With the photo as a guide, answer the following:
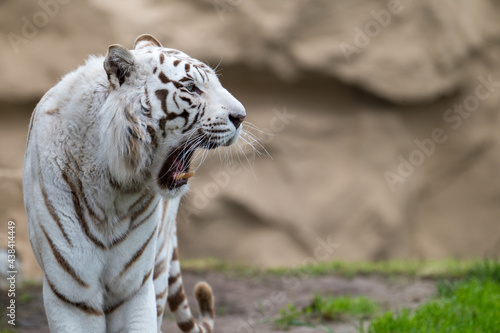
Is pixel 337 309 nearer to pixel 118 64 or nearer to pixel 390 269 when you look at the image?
pixel 390 269

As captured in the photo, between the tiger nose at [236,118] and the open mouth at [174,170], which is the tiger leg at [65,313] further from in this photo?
the tiger nose at [236,118]

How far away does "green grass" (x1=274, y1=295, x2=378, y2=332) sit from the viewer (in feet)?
14.2

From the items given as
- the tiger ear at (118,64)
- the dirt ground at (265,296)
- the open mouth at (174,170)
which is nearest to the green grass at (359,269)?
the dirt ground at (265,296)

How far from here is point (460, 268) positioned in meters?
6.00

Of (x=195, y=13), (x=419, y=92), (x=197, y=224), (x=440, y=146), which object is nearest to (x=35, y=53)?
(x=195, y=13)

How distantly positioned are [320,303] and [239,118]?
7.10 feet

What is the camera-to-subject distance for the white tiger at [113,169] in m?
2.58

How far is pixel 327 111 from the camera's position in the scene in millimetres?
8430

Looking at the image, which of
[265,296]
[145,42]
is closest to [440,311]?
[265,296]

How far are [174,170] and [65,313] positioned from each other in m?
0.73

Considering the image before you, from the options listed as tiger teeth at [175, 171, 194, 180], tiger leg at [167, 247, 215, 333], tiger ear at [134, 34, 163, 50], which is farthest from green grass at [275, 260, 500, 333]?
tiger ear at [134, 34, 163, 50]

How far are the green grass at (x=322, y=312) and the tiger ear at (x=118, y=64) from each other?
231 cm

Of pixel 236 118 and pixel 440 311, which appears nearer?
pixel 236 118

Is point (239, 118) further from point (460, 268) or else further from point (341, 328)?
point (460, 268)
